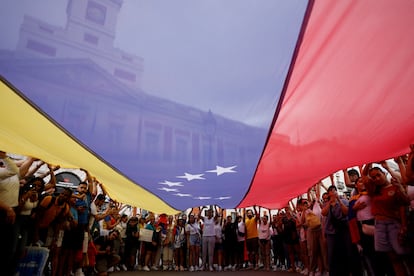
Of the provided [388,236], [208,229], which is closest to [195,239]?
[208,229]

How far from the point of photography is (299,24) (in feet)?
5.11

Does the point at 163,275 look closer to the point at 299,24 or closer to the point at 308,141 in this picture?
the point at 308,141

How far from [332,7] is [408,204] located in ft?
7.45

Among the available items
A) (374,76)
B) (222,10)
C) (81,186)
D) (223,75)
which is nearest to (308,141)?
(374,76)

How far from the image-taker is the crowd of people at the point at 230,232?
2.87 m

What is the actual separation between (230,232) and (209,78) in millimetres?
6025

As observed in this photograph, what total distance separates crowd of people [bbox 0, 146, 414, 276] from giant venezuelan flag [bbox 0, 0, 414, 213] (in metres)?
0.62

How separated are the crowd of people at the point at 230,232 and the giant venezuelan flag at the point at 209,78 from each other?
0.62m

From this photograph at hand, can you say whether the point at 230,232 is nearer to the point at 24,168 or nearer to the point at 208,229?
the point at 208,229

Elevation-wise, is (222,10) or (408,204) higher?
(222,10)

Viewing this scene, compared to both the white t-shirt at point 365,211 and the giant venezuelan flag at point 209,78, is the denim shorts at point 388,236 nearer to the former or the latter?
the white t-shirt at point 365,211

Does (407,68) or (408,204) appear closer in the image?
(407,68)

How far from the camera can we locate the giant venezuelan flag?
1.54 m

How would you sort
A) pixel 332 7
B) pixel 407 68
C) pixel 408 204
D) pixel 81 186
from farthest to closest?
pixel 81 186, pixel 408 204, pixel 407 68, pixel 332 7
